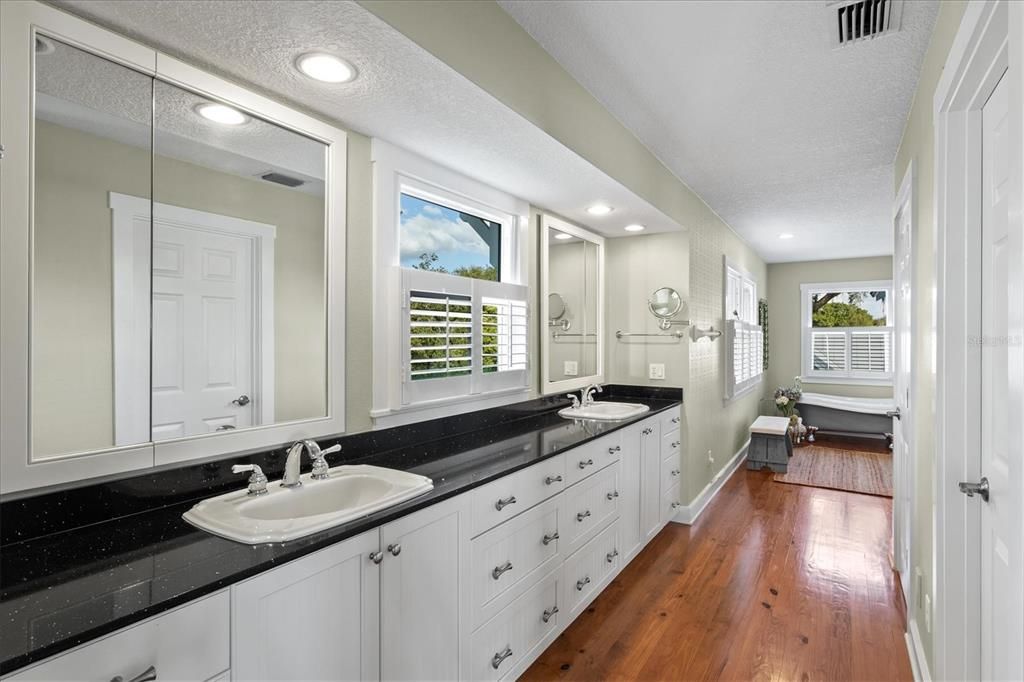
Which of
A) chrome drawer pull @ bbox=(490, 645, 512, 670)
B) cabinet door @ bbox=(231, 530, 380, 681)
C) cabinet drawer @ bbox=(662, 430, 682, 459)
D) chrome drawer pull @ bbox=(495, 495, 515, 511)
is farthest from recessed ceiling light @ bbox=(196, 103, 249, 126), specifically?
cabinet drawer @ bbox=(662, 430, 682, 459)

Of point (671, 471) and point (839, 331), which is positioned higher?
point (839, 331)

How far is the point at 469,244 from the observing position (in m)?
2.71

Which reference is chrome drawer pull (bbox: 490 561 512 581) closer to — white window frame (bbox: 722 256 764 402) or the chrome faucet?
the chrome faucet

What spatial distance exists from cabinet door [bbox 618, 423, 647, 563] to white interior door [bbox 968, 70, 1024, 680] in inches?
64.1

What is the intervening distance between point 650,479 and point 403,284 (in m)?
2.09

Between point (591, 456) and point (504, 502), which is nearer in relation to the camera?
point (504, 502)

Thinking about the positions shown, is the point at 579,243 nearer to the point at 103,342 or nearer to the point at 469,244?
the point at 469,244

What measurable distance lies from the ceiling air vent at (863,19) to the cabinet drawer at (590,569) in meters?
2.39

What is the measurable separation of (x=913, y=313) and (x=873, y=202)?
8.67 ft

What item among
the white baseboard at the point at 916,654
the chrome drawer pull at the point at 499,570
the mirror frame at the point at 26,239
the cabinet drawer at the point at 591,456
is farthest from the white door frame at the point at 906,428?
the mirror frame at the point at 26,239

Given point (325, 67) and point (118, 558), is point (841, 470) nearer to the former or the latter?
point (325, 67)

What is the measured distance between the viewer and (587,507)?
8.58 feet

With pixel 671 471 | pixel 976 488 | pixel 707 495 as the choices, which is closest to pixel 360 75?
pixel 976 488

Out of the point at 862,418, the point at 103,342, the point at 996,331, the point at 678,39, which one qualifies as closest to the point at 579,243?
the point at 678,39
